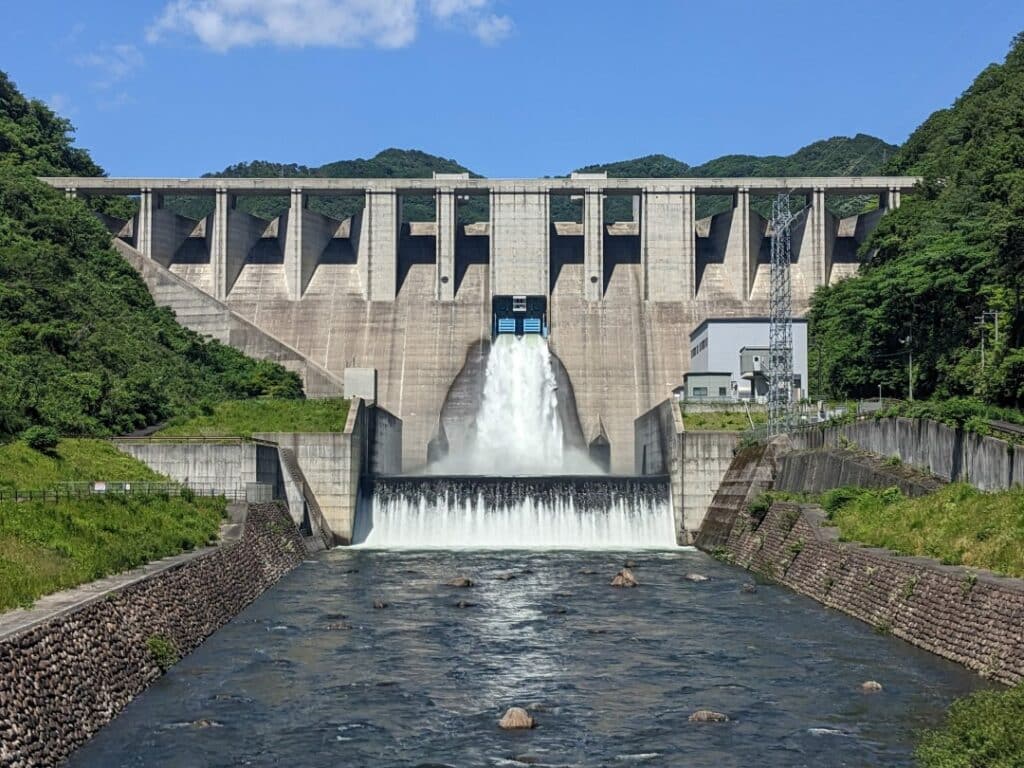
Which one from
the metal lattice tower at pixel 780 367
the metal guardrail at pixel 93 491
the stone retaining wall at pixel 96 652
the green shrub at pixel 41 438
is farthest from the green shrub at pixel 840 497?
the green shrub at pixel 41 438

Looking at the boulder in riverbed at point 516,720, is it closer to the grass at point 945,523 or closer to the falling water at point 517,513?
the grass at point 945,523

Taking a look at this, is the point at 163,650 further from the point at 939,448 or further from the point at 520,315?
the point at 520,315

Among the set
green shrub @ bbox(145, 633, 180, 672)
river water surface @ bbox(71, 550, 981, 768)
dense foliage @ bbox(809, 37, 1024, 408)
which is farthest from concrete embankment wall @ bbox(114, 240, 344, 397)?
green shrub @ bbox(145, 633, 180, 672)

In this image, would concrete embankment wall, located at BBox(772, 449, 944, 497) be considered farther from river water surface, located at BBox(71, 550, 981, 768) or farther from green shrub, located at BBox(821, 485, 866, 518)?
river water surface, located at BBox(71, 550, 981, 768)

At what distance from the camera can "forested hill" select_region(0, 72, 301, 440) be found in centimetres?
5422

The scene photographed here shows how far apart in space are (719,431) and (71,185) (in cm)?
5411

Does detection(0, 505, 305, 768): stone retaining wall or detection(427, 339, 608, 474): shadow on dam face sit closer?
detection(0, 505, 305, 768): stone retaining wall

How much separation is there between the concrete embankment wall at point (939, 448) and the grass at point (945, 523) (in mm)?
694

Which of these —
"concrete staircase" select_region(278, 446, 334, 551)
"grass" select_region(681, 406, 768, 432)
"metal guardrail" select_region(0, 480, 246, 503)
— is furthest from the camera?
"grass" select_region(681, 406, 768, 432)

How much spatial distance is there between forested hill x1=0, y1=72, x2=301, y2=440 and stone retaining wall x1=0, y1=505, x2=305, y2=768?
61.1 feet

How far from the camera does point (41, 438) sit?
44.1 meters

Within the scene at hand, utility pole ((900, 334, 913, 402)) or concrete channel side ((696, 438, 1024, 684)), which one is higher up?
utility pole ((900, 334, 913, 402))

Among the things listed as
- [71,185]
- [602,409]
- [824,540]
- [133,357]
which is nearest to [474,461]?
[602,409]

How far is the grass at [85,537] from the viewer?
23844 mm
